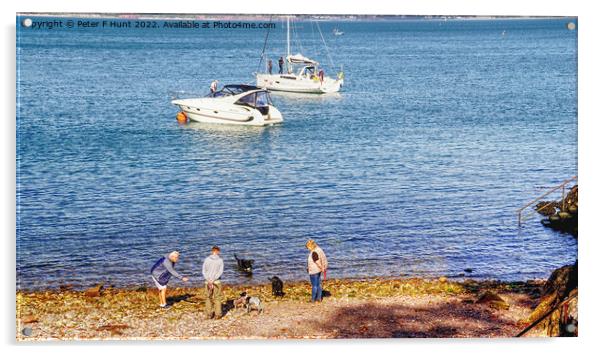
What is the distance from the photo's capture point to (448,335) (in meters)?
25.7

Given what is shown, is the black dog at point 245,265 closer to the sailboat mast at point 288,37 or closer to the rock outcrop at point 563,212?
the sailboat mast at point 288,37

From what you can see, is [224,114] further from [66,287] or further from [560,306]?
[560,306]

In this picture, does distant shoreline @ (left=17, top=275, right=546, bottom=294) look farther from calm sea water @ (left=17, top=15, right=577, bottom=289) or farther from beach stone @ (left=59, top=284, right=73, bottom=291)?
calm sea water @ (left=17, top=15, right=577, bottom=289)

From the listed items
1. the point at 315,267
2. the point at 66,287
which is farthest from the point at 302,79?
the point at 66,287

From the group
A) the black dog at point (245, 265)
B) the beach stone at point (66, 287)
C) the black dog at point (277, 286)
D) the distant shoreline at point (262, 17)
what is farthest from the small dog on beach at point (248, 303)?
the distant shoreline at point (262, 17)

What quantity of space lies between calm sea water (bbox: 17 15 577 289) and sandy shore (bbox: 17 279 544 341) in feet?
1.99

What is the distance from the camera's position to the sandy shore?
83.3 ft

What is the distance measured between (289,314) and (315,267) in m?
1.20

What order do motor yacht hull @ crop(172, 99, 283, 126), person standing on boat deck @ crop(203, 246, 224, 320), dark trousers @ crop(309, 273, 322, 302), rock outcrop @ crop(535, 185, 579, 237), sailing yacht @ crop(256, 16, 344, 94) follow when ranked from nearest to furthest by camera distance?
person standing on boat deck @ crop(203, 246, 224, 320), dark trousers @ crop(309, 273, 322, 302), rock outcrop @ crop(535, 185, 579, 237), motor yacht hull @ crop(172, 99, 283, 126), sailing yacht @ crop(256, 16, 344, 94)

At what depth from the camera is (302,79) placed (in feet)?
100

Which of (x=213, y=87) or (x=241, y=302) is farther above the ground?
(x=213, y=87)

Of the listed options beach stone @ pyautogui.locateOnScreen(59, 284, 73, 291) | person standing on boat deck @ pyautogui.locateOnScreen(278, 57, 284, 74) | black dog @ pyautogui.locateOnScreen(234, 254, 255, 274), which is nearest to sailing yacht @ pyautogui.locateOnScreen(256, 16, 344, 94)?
person standing on boat deck @ pyautogui.locateOnScreen(278, 57, 284, 74)

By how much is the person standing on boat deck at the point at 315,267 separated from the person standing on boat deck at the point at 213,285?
200 cm

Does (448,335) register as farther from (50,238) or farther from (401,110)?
(50,238)
